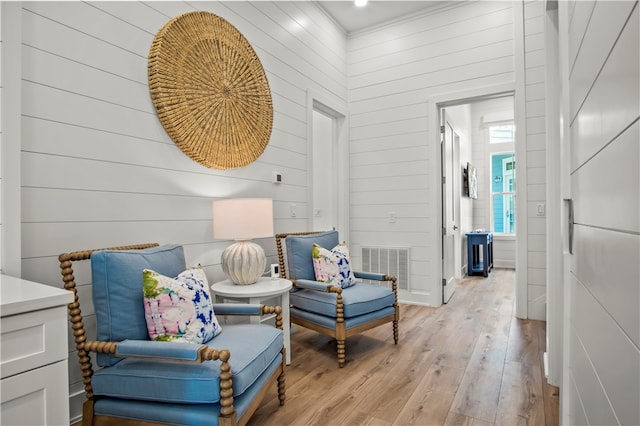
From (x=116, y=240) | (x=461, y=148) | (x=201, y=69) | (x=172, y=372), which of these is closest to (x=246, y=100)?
(x=201, y=69)

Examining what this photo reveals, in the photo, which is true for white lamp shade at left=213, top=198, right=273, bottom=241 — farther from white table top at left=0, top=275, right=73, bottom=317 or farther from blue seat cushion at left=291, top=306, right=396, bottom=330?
white table top at left=0, top=275, right=73, bottom=317

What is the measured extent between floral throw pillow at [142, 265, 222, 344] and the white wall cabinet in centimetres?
54

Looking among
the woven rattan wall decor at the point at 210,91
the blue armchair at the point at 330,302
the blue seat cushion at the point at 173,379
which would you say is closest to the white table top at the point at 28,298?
the blue seat cushion at the point at 173,379

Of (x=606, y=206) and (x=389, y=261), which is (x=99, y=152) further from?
(x=389, y=261)

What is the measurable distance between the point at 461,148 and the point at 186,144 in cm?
487

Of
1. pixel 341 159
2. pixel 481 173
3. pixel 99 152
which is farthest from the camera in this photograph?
pixel 481 173

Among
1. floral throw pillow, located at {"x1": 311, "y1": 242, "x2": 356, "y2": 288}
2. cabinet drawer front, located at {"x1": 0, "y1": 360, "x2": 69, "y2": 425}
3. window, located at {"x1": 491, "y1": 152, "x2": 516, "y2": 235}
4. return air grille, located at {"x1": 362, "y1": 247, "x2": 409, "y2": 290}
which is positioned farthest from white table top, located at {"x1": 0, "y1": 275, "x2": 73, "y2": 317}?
window, located at {"x1": 491, "y1": 152, "x2": 516, "y2": 235}

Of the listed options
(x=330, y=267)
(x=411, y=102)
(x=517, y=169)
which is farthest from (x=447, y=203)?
(x=330, y=267)

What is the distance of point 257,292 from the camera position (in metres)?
2.30

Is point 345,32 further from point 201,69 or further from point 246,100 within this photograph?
point 201,69

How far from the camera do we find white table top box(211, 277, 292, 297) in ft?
7.54

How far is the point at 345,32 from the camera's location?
15.1 ft

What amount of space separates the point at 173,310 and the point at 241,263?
2.72 feet

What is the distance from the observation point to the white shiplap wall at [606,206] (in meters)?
0.53
